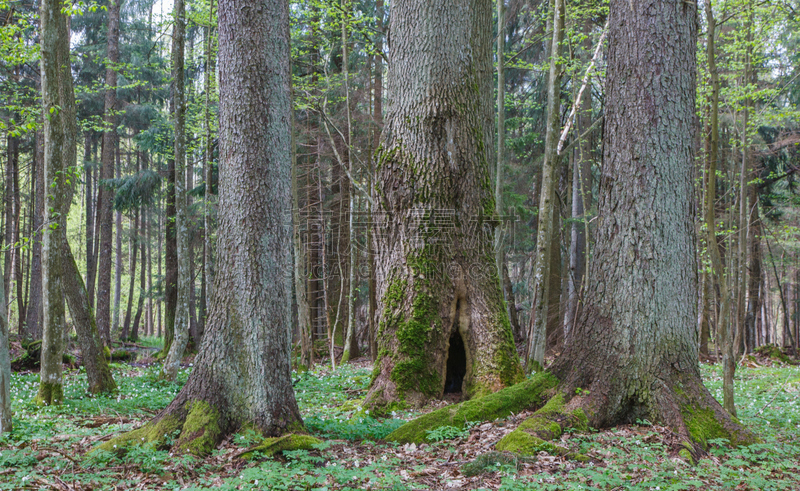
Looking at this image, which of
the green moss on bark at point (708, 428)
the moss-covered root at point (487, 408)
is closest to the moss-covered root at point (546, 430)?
the moss-covered root at point (487, 408)

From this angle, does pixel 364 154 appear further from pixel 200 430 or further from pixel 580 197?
pixel 200 430

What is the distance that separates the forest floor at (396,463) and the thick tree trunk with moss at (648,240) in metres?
0.42

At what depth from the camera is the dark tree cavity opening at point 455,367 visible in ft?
21.9

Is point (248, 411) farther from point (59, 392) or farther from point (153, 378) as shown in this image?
point (153, 378)

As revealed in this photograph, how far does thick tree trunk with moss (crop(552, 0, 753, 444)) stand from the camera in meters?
4.58

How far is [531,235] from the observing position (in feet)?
59.5

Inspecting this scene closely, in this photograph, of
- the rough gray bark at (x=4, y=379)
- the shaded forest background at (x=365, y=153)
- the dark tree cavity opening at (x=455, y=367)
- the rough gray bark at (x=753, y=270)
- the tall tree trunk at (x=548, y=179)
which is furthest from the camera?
the rough gray bark at (x=753, y=270)

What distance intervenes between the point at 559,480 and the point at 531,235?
50.2 feet

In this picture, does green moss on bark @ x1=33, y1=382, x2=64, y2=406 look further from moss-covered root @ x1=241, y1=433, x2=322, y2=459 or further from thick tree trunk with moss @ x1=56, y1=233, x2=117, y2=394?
moss-covered root @ x1=241, y1=433, x2=322, y2=459

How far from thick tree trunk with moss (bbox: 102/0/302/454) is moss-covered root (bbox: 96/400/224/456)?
0.02 metres

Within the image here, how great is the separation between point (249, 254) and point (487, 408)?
3.03 metres

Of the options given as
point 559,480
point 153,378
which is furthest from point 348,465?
point 153,378

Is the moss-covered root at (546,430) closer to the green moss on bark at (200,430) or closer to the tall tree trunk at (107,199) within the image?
the green moss on bark at (200,430)

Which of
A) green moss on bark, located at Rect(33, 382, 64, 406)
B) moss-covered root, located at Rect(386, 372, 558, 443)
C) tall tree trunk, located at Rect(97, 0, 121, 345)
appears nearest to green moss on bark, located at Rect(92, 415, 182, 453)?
moss-covered root, located at Rect(386, 372, 558, 443)
